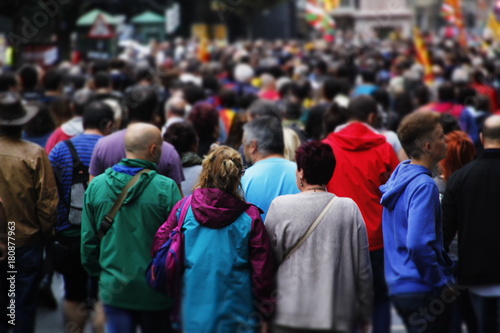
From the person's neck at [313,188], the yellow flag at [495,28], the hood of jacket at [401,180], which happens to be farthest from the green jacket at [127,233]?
the yellow flag at [495,28]

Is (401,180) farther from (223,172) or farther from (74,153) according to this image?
(74,153)

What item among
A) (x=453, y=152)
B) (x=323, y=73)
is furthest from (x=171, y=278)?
(x=323, y=73)

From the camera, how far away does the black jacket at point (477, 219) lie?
191 inches

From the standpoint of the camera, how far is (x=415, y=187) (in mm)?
4582

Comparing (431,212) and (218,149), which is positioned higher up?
(218,149)

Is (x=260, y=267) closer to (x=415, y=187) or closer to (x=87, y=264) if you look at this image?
(x=415, y=187)

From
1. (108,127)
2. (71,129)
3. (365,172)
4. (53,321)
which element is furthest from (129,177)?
(53,321)

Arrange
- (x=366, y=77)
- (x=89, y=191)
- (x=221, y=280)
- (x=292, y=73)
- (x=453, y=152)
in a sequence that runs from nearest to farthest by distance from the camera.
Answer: (x=221, y=280)
(x=89, y=191)
(x=453, y=152)
(x=366, y=77)
(x=292, y=73)

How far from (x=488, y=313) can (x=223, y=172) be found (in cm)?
173

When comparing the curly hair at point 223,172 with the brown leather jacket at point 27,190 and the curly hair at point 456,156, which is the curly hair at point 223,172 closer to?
the brown leather jacket at point 27,190

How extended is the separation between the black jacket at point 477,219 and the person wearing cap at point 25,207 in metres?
2.50

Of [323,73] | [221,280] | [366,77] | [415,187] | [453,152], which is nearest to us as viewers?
[221,280]

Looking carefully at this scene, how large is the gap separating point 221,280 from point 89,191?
1216 millimetres

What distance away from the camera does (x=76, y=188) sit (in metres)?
5.89
